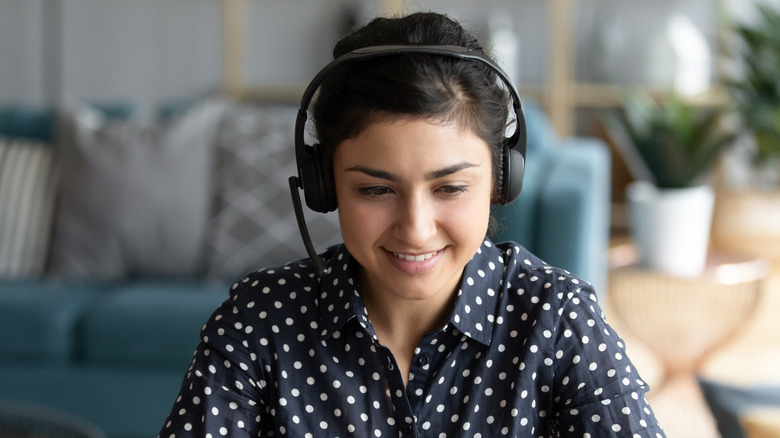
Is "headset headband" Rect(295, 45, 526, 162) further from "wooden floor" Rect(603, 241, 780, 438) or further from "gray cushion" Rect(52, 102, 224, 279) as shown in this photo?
"gray cushion" Rect(52, 102, 224, 279)

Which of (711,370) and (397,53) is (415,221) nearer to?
(397,53)

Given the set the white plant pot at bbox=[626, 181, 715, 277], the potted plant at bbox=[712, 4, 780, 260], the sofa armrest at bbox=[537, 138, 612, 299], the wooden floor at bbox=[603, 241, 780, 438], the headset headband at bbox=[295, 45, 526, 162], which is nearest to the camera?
the headset headband at bbox=[295, 45, 526, 162]

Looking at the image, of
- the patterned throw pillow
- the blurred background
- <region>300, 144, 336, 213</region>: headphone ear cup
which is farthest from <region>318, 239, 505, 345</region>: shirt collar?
the blurred background

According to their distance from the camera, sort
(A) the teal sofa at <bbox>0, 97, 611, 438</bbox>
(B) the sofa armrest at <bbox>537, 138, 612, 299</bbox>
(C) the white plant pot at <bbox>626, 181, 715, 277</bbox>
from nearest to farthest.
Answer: (B) the sofa armrest at <bbox>537, 138, 612, 299</bbox>, (A) the teal sofa at <bbox>0, 97, 611, 438</bbox>, (C) the white plant pot at <bbox>626, 181, 715, 277</bbox>

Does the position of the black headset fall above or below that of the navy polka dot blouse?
above

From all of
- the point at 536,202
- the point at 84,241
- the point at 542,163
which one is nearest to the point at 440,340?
the point at 536,202

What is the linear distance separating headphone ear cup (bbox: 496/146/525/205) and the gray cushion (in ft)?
5.76

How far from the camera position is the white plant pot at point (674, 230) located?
2.54 meters

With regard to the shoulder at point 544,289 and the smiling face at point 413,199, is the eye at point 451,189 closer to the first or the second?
the smiling face at point 413,199

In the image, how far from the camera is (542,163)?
2.37m

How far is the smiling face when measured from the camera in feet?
2.78

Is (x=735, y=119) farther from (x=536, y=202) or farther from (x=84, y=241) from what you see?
(x=84, y=241)

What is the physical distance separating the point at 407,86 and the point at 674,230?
1.87 metres

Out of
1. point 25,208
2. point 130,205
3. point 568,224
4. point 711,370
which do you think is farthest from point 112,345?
point 711,370
